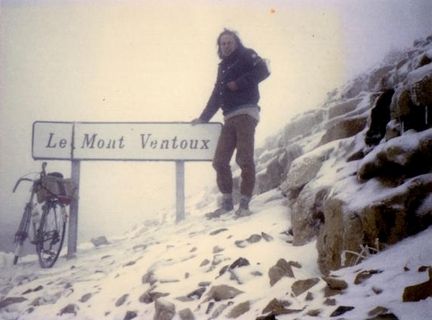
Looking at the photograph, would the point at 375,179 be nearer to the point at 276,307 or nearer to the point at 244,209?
the point at 276,307

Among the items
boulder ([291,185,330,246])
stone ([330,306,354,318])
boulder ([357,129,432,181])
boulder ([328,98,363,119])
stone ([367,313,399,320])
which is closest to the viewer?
stone ([367,313,399,320])

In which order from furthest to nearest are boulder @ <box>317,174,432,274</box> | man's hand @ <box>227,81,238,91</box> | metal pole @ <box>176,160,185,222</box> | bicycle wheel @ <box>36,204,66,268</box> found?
metal pole @ <box>176,160,185,222</box> < bicycle wheel @ <box>36,204,66,268</box> < man's hand @ <box>227,81,238,91</box> < boulder @ <box>317,174,432,274</box>

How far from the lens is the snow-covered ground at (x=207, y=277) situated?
2.05 metres

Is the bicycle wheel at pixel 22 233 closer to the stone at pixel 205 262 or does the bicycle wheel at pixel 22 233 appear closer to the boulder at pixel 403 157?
the stone at pixel 205 262

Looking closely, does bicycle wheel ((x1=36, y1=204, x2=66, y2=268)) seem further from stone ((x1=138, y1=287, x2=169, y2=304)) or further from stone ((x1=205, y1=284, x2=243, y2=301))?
stone ((x1=205, y1=284, x2=243, y2=301))

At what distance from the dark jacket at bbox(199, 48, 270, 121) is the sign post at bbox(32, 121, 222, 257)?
69cm

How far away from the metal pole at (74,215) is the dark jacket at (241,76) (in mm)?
2232

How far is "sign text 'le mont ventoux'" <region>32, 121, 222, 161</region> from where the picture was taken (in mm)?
5594

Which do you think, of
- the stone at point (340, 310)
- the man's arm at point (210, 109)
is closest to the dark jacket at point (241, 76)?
the man's arm at point (210, 109)

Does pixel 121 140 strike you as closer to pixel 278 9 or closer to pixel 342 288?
pixel 278 9

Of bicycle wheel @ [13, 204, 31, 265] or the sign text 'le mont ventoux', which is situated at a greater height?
the sign text 'le mont ventoux'

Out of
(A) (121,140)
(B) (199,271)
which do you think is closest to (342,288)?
(B) (199,271)

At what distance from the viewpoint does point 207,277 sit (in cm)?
326

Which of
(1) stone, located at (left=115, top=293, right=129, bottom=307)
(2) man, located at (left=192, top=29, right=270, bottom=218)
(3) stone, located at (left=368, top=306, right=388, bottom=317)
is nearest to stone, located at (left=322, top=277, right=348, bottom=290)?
(3) stone, located at (left=368, top=306, right=388, bottom=317)
